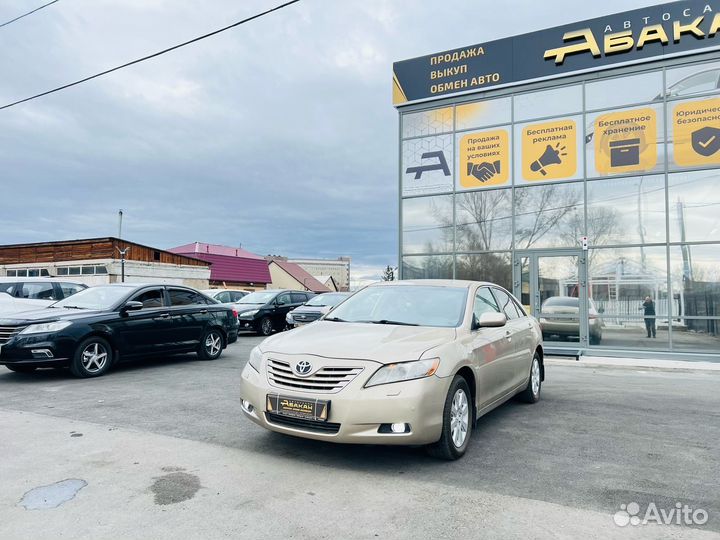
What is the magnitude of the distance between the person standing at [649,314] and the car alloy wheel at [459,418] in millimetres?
10465

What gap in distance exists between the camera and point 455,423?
4.50m

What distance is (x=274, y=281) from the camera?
6838cm

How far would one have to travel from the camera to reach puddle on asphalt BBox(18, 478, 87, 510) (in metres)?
3.46

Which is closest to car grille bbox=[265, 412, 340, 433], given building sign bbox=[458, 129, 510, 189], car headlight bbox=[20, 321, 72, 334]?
car headlight bbox=[20, 321, 72, 334]

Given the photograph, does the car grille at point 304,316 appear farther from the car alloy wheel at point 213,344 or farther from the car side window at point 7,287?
the car side window at point 7,287

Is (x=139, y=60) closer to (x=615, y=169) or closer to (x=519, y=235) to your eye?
(x=519, y=235)

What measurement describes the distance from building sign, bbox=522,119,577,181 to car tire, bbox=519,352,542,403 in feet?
29.0

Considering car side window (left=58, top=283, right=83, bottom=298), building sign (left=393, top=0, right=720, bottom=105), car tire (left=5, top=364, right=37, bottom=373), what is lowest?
car tire (left=5, top=364, right=37, bottom=373)

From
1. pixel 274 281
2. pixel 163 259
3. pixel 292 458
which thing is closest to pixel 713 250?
pixel 292 458

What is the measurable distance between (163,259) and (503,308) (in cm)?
3755

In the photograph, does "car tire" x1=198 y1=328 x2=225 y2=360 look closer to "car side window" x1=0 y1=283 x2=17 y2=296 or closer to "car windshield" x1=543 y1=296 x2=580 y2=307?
"car side window" x1=0 y1=283 x2=17 y2=296

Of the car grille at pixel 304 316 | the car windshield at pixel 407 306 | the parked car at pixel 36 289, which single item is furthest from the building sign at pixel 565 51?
the car windshield at pixel 407 306

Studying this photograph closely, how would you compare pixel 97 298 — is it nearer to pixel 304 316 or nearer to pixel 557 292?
pixel 304 316
